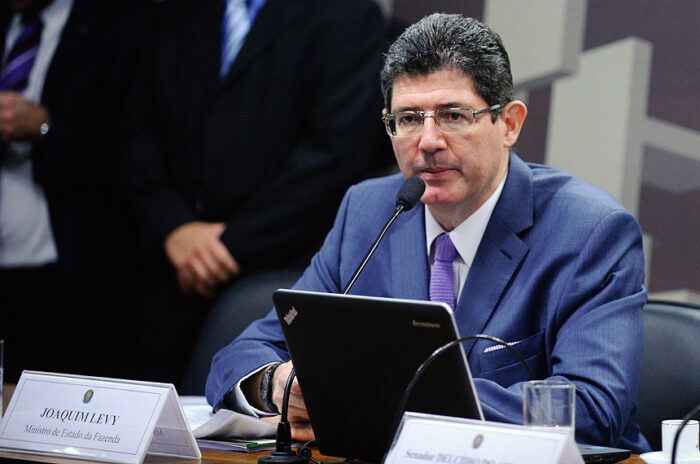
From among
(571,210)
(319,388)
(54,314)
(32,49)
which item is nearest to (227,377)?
(319,388)

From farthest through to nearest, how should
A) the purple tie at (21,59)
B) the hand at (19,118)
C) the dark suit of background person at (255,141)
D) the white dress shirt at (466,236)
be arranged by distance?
the purple tie at (21,59)
the hand at (19,118)
the dark suit of background person at (255,141)
the white dress shirt at (466,236)

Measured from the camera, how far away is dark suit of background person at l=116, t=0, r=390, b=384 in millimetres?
2887

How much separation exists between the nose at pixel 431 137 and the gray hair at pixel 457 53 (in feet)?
0.31

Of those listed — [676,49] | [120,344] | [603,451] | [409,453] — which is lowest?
[120,344]

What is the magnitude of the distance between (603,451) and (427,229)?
0.70 m

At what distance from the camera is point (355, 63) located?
2930 millimetres

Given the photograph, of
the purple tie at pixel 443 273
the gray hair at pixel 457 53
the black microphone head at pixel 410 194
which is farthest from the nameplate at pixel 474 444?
the gray hair at pixel 457 53

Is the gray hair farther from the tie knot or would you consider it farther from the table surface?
the table surface

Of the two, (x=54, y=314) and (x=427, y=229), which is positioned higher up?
(x=427, y=229)

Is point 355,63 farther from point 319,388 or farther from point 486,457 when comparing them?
point 486,457

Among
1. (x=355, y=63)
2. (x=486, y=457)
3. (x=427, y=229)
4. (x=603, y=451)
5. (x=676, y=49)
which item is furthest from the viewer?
(x=355, y=63)

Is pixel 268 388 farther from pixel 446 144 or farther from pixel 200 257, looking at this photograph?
pixel 200 257

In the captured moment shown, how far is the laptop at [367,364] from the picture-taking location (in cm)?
123

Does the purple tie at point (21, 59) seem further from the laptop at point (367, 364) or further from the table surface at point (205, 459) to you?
the laptop at point (367, 364)
